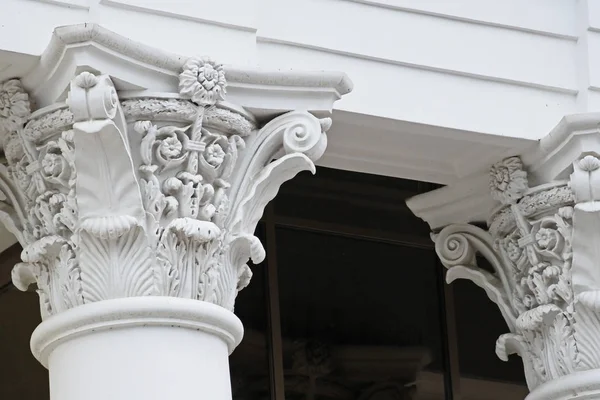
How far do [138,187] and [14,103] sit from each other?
0.79m

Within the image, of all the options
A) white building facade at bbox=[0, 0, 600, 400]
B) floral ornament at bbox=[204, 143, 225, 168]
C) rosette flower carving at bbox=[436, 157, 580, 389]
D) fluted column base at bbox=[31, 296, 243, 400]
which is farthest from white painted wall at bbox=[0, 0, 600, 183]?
fluted column base at bbox=[31, 296, 243, 400]

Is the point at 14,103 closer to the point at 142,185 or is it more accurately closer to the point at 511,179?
the point at 142,185

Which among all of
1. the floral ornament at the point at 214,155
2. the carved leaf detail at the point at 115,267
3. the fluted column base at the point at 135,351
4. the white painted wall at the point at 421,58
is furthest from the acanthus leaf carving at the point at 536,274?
the carved leaf detail at the point at 115,267

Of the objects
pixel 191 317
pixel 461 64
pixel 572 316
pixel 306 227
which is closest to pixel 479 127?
pixel 461 64

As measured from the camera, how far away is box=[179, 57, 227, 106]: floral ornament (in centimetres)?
775

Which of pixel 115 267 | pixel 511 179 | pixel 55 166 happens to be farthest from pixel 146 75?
pixel 511 179

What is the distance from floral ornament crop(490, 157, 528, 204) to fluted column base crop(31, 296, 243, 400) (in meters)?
2.28

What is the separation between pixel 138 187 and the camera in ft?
24.7

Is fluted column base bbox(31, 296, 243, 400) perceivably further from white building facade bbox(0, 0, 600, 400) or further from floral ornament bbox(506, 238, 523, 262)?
floral ornament bbox(506, 238, 523, 262)

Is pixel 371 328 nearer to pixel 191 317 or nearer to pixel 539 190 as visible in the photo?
pixel 539 190

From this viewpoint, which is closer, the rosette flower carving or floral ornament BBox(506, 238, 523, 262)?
the rosette flower carving

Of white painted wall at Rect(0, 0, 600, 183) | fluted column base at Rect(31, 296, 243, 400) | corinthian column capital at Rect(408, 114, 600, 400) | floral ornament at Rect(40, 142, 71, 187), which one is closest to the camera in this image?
fluted column base at Rect(31, 296, 243, 400)

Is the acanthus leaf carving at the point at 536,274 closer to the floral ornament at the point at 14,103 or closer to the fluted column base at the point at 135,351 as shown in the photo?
the fluted column base at the point at 135,351

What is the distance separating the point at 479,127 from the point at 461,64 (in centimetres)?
37
